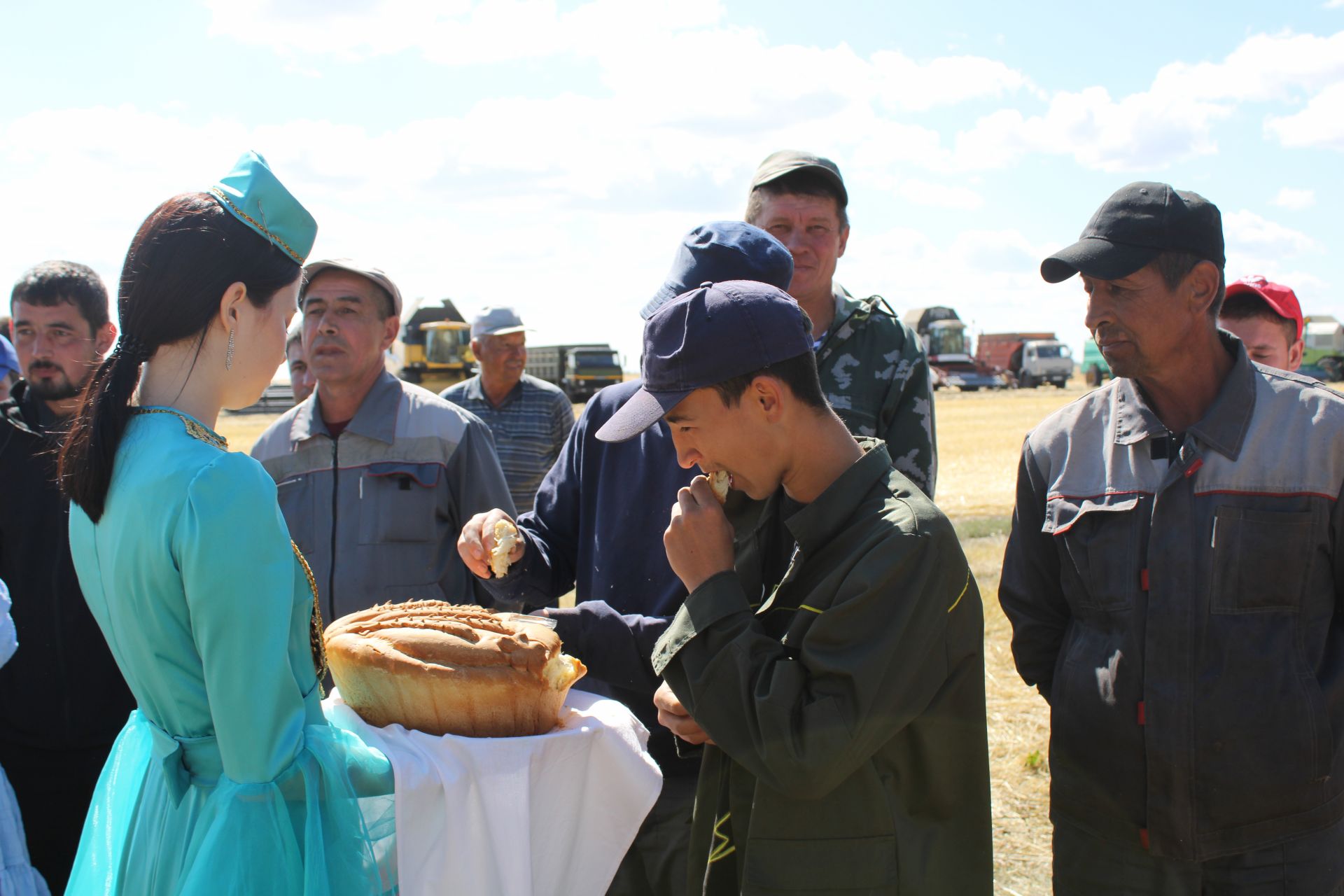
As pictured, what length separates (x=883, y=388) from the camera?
367 centimetres

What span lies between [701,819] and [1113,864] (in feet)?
4.18

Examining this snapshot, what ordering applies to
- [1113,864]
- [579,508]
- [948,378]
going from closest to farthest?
[1113,864], [579,508], [948,378]

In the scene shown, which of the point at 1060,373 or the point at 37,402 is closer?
the point at 37,402

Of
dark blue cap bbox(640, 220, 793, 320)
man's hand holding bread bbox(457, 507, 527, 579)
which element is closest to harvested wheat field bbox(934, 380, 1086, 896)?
dark blue cap bbox(640, 220, 793, 320)

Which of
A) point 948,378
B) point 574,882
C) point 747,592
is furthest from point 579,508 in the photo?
point 948,378

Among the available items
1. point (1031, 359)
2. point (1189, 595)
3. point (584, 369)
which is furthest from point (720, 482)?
point (1031, 359)

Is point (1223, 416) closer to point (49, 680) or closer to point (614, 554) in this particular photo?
point (614, 554)

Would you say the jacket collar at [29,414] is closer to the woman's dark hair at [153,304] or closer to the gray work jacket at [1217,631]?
the woman's dark hair at [153,304]

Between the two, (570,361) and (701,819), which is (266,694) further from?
(570,361)

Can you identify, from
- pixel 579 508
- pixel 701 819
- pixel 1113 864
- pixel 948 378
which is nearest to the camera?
pixel 701 819

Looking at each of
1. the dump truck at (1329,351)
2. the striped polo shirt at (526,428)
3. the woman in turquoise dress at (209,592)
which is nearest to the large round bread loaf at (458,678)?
the woman in turquoise dress at (209,592)

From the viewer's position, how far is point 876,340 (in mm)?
3760

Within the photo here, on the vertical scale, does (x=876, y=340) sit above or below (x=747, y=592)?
above

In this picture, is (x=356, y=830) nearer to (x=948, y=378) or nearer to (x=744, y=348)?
(x=744, y=348)
